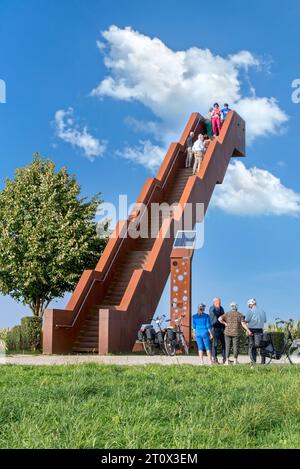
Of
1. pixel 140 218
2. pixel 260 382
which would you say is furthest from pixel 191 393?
pixel 140 218

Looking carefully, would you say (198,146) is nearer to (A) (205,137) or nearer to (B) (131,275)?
(A) (205,137)

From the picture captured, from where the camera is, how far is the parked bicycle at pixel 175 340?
1992 centimetres

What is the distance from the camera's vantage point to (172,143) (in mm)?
30406

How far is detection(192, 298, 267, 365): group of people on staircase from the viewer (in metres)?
16.4

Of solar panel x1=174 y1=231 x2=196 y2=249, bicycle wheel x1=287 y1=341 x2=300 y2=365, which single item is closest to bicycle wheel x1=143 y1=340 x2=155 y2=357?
bicycle wheel x1=287 y1=341 x2=300 y2=365

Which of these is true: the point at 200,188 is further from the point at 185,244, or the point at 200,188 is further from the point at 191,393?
the point at 191,393

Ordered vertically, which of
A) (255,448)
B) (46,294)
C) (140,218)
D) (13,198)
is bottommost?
(255,448)

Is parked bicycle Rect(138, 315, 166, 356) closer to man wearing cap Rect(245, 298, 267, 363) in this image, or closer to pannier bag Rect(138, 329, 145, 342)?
pannier bag Rect(138, 329, 145, 342)

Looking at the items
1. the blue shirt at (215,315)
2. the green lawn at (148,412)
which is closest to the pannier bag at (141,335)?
the blue shirt at (215,315)

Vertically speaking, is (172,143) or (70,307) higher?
(172,143)

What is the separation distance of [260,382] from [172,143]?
20.0 meters

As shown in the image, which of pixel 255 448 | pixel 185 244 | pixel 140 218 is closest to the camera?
pixel 255 448

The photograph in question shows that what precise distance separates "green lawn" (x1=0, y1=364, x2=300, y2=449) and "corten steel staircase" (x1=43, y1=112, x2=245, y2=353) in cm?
955

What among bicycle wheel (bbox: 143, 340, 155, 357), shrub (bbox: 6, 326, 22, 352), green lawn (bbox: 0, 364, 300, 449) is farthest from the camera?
shrub (bbox: 6, 326, 22, 352)
